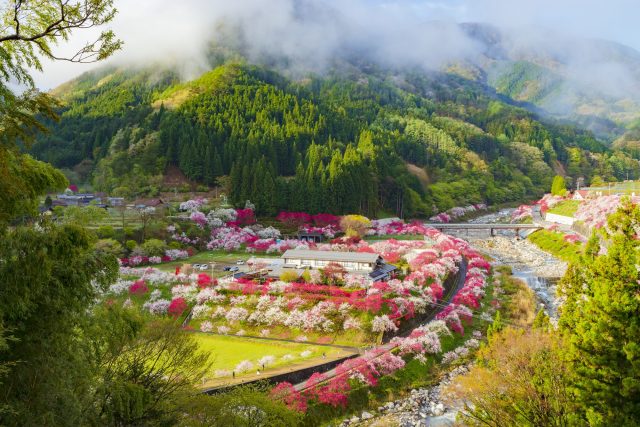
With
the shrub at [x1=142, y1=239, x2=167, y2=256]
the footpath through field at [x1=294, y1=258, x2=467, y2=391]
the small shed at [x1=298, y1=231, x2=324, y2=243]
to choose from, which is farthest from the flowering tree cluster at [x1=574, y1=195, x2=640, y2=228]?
the shrub at [x1=142, y1=239, x2=167, y2=256]

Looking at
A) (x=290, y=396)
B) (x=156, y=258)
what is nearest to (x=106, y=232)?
(x=156, y=258)

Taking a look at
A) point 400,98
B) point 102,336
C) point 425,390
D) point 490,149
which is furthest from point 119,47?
point 400,98

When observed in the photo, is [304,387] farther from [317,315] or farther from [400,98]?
[400,98]

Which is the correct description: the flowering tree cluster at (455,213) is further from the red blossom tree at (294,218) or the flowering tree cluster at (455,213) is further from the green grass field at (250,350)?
the green grass field at (250,350)

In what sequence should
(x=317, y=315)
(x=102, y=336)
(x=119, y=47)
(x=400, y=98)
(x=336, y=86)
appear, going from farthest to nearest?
(x=400, y=98) → (x=336, y=86) → (x=317, y=315) → (x=102, y=336) → (x=119, y=47)

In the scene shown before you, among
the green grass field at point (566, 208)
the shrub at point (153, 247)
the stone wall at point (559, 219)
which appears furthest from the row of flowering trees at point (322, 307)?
the green grass field at point (566, 208)

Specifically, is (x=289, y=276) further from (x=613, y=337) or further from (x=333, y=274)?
(x=613, y=337)
